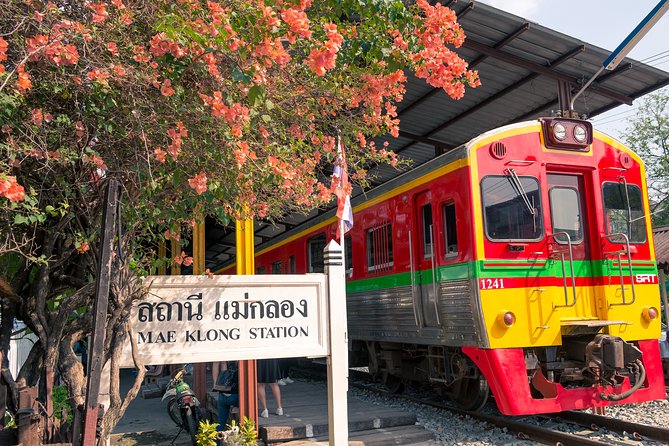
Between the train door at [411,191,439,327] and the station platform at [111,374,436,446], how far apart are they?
1196 millimetres

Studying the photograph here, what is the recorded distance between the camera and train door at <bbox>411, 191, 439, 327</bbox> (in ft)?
23.0

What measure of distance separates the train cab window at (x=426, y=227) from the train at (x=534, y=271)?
0.6 inches

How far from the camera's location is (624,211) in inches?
278

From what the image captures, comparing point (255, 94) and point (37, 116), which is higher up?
point (255, 94)

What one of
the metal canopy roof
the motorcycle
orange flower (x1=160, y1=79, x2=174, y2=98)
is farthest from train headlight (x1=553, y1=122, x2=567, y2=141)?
the motorcycle

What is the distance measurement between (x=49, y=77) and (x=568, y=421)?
21.6ft

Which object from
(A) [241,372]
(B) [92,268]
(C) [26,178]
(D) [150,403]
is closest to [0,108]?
(C) [26,178]

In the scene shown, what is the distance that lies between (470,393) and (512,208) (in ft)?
8.34

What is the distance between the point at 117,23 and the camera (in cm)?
321

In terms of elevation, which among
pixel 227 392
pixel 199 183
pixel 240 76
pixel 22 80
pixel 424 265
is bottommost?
pixel 227 392

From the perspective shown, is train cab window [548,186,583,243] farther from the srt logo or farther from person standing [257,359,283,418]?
person standing [257,359,283,418]

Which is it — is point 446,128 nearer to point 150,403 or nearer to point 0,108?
point 150,403

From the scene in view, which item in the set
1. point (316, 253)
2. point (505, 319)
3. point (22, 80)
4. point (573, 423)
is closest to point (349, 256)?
point (316, 253)

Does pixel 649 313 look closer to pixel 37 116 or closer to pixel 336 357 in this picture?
pixel 336 357
